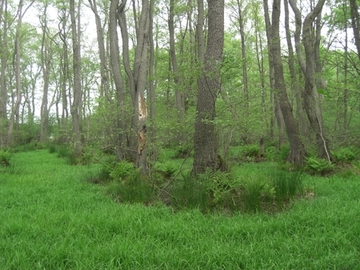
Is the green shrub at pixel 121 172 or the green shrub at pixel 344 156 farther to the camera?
the green shrub at pixel 344 156

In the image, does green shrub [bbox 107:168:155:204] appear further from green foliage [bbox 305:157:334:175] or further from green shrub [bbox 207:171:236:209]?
green foliage [bbox 305:157:334:175]

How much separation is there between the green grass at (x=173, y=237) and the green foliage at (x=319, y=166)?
2.59 metres

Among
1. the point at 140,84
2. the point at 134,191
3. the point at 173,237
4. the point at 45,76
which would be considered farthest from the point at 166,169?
the point at 45,76

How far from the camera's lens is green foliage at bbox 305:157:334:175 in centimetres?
768

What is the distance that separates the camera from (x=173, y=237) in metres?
3.49

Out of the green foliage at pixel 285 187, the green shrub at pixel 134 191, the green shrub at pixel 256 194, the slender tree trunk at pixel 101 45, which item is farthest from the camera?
the slender tree trunk at pixel 101 45

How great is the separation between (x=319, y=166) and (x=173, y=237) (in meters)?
5.49

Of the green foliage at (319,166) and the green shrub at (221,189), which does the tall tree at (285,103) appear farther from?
the green shrub at (221,189)

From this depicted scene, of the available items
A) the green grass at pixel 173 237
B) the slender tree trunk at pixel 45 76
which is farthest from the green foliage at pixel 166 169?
the slender tree trunk at pixel 45 76

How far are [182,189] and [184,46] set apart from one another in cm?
1865

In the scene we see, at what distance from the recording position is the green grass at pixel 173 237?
9.41 feet

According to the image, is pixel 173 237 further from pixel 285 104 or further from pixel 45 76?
pixel 45 76

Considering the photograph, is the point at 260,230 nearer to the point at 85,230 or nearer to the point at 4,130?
the point at 85,230

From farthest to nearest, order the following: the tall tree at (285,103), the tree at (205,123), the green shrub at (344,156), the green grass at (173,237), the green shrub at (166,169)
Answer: the tall tree at (285,103)
the green shrub at (344,156)
the green shrub at (166,169)
the tree at (205,123)
the green grass at (173,237)
